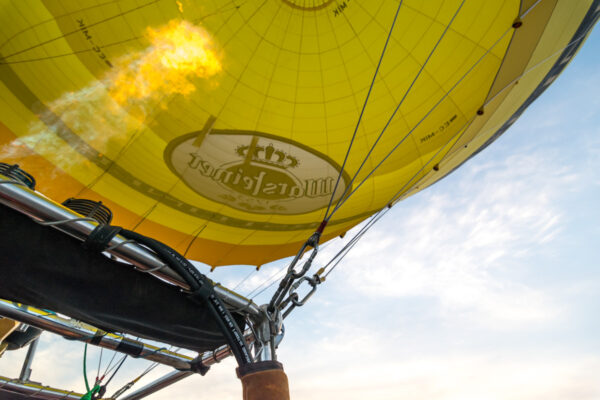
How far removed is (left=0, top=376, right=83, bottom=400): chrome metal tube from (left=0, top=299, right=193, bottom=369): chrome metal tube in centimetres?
413

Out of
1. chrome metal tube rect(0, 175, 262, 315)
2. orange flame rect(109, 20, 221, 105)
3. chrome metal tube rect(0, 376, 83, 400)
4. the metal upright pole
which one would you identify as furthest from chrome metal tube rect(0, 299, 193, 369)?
the metal upright pole

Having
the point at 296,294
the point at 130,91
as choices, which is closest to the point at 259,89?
the point at 130,91

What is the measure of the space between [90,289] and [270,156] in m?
3.08

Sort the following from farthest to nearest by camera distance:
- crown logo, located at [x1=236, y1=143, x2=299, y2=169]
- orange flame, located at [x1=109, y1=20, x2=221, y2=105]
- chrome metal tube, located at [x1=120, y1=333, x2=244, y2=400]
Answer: crown logo, located at [x1=236, y1=143, x2=299, y2=169]
chrome metal tube, located at [x1=120, y1=333, x2=244, y2=400]
orange flame, located at [x1=109, y1=20, x2=221, y2=105]

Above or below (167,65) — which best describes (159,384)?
below

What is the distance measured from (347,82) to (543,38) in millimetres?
2491

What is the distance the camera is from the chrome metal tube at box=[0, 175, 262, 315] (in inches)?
92.5

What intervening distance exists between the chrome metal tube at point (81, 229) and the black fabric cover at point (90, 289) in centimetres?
15

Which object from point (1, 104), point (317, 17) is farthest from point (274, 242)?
point (1, 104)

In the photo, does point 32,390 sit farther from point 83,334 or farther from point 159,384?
point 83,334

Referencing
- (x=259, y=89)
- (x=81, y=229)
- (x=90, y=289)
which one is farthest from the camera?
(x=259, y=89)

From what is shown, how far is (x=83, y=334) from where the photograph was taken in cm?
492

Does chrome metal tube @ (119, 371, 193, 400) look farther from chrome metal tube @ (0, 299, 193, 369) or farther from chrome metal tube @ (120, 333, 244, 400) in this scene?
chrome metal tube @ (0, 299, 193, 369)

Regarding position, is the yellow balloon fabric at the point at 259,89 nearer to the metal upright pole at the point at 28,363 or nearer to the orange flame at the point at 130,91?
the orange flame at the point at 130,91
